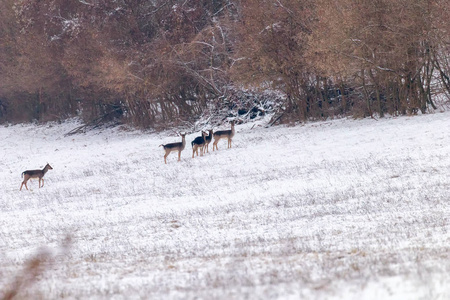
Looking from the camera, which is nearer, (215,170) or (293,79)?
(215,170)

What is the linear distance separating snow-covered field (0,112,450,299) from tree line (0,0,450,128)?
332cm

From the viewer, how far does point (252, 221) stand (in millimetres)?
10656

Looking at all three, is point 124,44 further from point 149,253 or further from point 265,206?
point 149,253

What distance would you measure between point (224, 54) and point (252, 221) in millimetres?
24053

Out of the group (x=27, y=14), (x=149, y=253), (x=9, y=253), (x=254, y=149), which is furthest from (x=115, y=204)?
(x=27, y=14)

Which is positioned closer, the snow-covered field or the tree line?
the snow-covered field

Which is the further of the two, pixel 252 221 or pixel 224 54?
pixel 224 54

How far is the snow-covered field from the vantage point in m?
5.29

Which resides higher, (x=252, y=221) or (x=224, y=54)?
(x=224, y=54)

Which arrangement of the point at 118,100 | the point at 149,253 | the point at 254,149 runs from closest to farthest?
1. the point at 149,253
2. the point at 254,149
3. the point at 118,100

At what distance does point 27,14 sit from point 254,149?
26.7m

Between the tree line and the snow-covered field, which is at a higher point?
the tree line

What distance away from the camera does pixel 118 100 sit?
Result: 46.1 m

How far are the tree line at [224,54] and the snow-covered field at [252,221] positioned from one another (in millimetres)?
3320
